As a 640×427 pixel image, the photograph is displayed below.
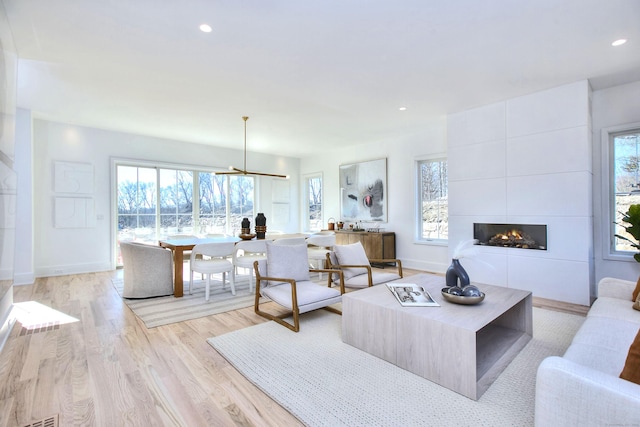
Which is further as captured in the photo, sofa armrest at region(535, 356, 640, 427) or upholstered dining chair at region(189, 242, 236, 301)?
upholstered dining chair at region(189, 242, 236, 301)

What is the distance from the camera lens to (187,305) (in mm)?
3842

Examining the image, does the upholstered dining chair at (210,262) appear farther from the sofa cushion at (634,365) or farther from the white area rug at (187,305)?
the sofa cushion at (634,365)

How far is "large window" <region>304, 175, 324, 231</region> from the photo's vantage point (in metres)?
8.55

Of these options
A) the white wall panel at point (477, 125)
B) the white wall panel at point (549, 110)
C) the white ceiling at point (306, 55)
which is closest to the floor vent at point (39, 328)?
the white ceiling at point (306, 55)

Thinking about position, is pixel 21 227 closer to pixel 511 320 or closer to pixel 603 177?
pixel 511 320

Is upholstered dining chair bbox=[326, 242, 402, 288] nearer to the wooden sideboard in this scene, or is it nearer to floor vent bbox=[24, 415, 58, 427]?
the wooden sideboard

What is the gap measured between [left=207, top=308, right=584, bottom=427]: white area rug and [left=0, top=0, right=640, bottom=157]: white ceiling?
2825 millimetres

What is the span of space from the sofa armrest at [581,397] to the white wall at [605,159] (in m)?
3.96

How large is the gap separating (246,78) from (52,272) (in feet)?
17.0

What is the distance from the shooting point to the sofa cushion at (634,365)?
115cm

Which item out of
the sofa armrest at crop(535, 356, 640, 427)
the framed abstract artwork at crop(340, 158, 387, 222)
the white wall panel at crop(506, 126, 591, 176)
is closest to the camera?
the sofa armrest at crop(535, 356, 640, 427)

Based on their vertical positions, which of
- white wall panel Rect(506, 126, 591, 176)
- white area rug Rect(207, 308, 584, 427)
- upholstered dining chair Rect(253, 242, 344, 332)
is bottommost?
A: white area rug Rect(207, 308, 584, 427)

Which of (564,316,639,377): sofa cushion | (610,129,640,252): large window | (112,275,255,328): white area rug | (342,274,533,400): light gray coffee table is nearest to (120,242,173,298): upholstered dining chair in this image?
(112,275,255,328): white area rug

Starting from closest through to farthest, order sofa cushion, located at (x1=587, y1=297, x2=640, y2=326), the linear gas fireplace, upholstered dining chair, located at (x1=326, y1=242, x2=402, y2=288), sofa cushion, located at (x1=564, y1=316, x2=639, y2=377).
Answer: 1. sofa cushion, located at (x1=564, y1=316, x2=639, y2=377)
2. sofa cushion, located at (x1=587, y1=297, x2=640, y2=326)
3. upholstered dining chair, located at (x1=326, y1=242, x2=402, y2=288)
4. the linear gas fireplace
